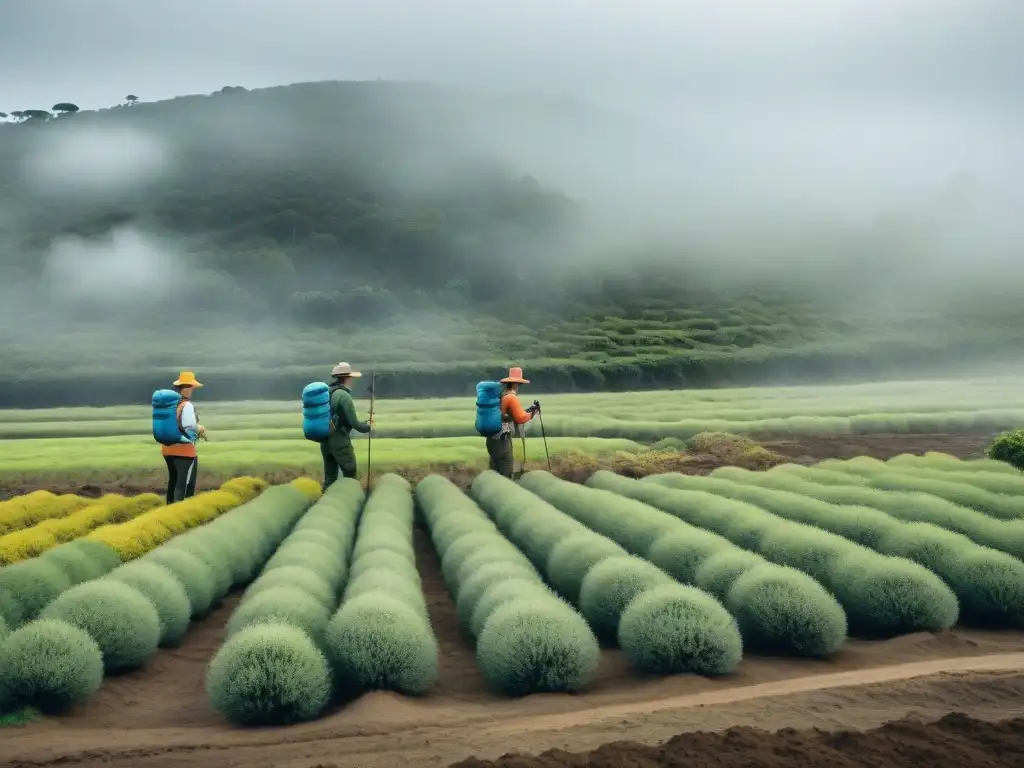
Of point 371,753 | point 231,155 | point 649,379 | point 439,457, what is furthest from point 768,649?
point 231,155

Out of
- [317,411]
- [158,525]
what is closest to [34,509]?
[158,525]

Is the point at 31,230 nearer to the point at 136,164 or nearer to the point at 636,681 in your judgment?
the point at 136,164

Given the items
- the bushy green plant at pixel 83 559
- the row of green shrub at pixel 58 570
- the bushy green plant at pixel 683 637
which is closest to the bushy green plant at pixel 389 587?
the bushy green plant at pixel 683 637

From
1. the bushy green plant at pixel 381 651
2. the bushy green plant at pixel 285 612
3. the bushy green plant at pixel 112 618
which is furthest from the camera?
the bushy green plant at pixel 112 618

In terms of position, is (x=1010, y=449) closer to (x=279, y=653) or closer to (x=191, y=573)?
(x=191, y=573)

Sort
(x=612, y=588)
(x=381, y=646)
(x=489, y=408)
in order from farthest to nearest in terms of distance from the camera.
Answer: (x=489, y=408) < (x=612, y=588) < (x=381, y=646)

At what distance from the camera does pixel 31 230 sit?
167 metres

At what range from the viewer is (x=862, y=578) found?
8.61m

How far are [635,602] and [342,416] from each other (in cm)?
1069

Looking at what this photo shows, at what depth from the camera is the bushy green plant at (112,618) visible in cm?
755

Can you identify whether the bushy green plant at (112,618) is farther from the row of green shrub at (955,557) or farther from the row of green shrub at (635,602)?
the row of green shrub at (955,557)

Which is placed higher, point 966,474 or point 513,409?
point 513,409

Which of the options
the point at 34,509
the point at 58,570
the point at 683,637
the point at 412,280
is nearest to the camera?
the point at 683,637

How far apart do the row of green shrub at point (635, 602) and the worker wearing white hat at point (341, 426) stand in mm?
6205
